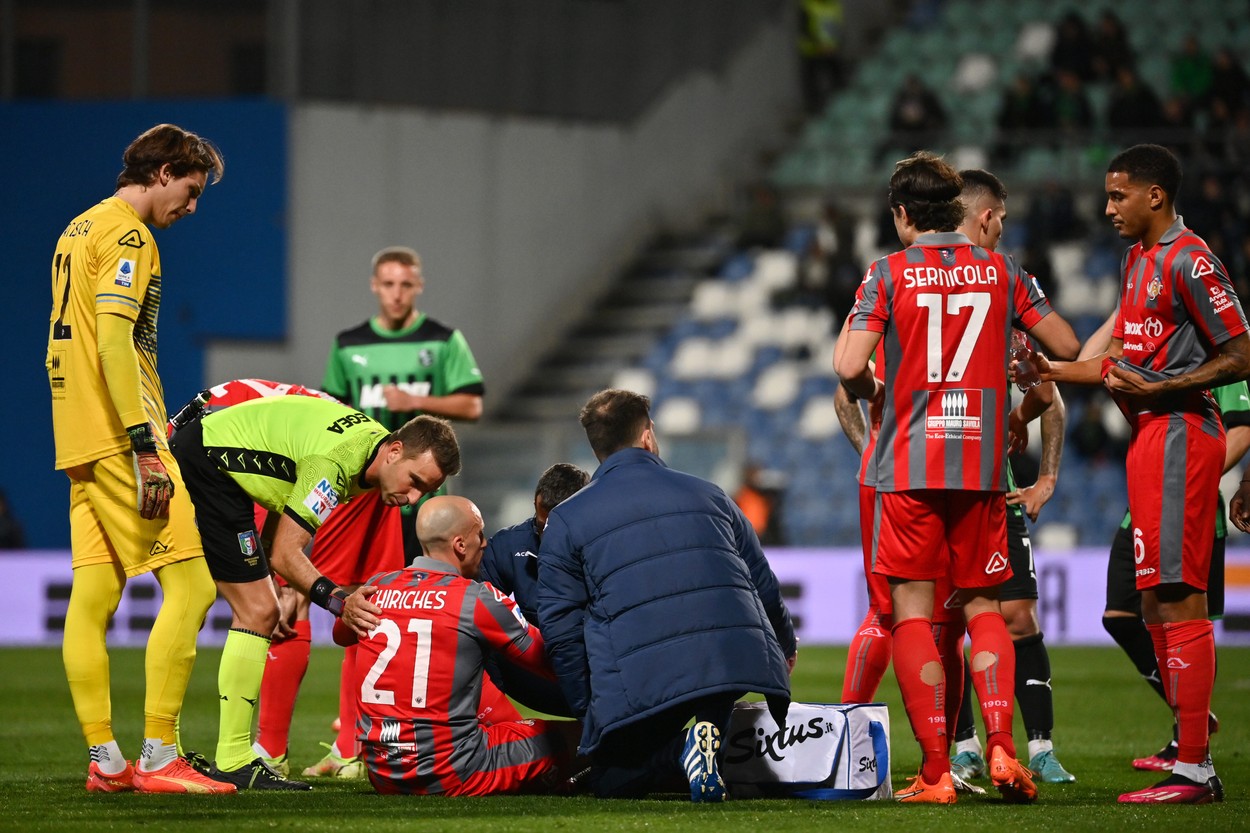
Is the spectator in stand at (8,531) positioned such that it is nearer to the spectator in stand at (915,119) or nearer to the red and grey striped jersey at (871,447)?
the spectator in stand at (915,119)

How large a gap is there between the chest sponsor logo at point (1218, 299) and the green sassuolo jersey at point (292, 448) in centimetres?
288

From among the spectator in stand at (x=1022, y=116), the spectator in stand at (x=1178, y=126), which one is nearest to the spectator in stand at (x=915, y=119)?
the spectator in stand at (x=1022, y=116)

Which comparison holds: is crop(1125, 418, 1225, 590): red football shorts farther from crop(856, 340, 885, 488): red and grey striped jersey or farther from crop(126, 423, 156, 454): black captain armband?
crop(126, 423, 156, 454): black captain armband

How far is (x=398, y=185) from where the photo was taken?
18953mm

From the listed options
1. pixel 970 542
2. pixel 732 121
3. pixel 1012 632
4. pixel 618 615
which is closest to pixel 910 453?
pixel 970 542

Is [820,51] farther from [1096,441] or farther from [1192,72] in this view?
[1096,441]

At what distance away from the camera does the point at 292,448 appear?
20.4ft

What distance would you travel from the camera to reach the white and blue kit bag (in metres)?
5.83

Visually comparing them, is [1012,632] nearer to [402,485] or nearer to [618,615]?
[618,615]

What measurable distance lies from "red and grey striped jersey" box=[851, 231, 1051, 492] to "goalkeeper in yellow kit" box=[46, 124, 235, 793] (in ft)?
7.77

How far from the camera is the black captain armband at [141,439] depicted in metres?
5.61

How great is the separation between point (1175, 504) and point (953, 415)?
2.71 feet

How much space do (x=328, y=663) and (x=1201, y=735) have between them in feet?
28.3

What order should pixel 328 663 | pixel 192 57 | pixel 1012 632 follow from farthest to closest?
pixel 192 57 < pixel 328 663 < pixel 1012 632
